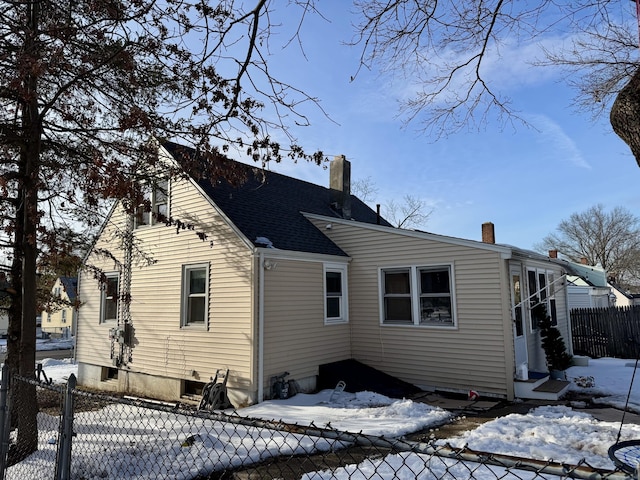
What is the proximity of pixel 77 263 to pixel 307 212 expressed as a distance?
21.8ft

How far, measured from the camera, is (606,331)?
596 inches

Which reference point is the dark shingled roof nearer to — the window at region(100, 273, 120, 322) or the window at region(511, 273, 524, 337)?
the window at region(511, 273, 524, 337)

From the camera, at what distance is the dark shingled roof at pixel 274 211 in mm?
10125

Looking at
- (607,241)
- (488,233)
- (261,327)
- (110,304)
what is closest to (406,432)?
(261,327)

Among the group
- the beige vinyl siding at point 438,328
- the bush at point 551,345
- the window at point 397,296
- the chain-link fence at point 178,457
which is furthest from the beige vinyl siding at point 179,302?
the bush at point 551,345

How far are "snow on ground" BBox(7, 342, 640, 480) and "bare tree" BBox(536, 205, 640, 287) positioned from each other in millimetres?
44880

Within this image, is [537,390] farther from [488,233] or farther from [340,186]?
[340,186]

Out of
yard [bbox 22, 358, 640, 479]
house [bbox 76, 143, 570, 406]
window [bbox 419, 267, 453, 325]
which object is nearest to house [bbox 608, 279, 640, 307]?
house [bbox 76, 143, 570, 406]

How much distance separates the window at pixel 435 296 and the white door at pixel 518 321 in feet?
4.68

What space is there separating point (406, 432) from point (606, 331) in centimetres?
1234

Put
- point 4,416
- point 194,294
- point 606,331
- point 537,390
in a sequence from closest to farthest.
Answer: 1. point 4,416
2. point 537,390
3. point 194,294
4. point 606,331

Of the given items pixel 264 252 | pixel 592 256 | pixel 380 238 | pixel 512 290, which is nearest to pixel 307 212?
pixel 380 238

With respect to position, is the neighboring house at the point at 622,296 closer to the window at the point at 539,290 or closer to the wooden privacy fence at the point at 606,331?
the wooden privacy fence at the point at 606,331

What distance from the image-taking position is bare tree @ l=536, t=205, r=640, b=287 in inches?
1855
